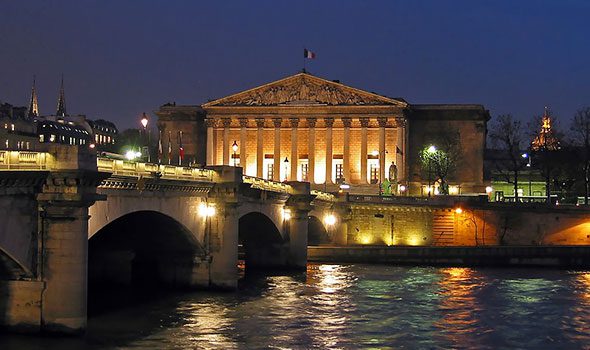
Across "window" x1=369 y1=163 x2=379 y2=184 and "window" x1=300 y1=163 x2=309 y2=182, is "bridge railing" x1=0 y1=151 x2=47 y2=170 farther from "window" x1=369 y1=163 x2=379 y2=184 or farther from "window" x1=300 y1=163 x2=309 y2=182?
"window" x1=300 y1=163 x2=309 y2=182

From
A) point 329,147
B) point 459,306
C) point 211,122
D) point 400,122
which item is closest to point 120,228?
point 459,306

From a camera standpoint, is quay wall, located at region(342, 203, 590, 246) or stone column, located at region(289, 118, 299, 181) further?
stone column, located at region(289, 118, 299, 181)

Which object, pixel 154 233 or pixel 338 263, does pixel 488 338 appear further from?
pixel 338 263

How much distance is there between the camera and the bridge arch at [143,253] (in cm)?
5766

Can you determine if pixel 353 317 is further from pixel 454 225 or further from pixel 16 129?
pixel 16 129

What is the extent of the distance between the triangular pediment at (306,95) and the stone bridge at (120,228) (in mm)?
66190

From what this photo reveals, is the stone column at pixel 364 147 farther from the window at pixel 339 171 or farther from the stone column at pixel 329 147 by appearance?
the stone column at pixel 329 147

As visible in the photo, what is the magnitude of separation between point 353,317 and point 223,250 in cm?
1063

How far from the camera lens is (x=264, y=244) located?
80250 millimetres

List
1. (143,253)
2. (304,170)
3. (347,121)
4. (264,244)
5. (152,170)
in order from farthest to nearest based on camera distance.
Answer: (304,170), (347,121), (264,244), (143,253), (152,170)

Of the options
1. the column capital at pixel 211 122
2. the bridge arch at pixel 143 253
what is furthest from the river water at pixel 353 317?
the column capital at pixel 211 122

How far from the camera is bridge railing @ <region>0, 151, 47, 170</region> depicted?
37.5m

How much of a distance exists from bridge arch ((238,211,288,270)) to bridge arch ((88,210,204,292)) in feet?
52.3

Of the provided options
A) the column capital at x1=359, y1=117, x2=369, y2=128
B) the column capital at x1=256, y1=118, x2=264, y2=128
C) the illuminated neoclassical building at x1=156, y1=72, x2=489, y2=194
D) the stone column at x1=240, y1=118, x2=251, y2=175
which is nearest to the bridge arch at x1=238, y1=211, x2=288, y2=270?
the illuminated neoclassical building at x1=156, y1=72, x2=489, y2=194
